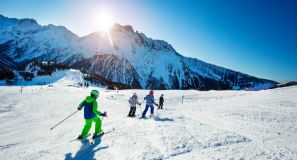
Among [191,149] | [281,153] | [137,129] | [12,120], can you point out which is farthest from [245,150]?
[12,120]

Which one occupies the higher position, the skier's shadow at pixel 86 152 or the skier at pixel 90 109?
the skier at pixel 90 109

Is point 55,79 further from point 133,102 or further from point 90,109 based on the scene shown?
point 90,109

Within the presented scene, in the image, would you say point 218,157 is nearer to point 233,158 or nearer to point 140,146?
point 233,158

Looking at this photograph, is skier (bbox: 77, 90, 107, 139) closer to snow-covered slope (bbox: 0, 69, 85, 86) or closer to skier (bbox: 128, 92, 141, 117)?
skier (bbox: 128, 92, 141, 117)

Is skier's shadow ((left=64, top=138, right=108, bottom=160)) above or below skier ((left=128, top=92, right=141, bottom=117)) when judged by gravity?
below

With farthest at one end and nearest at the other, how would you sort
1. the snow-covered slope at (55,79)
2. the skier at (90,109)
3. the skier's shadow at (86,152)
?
the snow-covered slope at (55,79) < the skier at (90,109) < the skier's shadow at (86,152)

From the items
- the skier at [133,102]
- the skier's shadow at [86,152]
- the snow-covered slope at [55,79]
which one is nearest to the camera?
the skier's shadow at [86,152]

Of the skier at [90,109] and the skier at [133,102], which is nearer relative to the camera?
the skier at [90,109]

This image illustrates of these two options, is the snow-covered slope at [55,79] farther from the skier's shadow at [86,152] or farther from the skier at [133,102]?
the skier's shadow at [86,152]

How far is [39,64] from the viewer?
142 meters

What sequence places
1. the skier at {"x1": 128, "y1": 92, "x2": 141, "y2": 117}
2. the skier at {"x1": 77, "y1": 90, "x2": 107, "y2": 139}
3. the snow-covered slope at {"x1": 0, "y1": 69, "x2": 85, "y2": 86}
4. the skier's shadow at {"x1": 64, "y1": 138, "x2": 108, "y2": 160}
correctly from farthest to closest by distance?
the snow-covered slope at {"x1": 0, "y1": 69, "x2": 85, "y2": 86} → the skier at {"x1": 128, "y1": 92, "x2": 141, "y2": 117} → the skier at {"x1": 77, "y1": 90, "x2": 107, "y2": 139} → the skier's shadow at {"x1": 64, "y1": 138, "x2": 108, "y2": 160}

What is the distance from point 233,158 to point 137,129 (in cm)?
548

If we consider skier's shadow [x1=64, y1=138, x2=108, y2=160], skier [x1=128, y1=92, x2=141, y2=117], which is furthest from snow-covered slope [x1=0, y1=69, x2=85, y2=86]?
skier's shadow [x1=64, y1=138, x2=108, y2=160]

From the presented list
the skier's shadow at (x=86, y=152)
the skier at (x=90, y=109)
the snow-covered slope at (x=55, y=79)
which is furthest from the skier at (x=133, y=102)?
the snow-covered slope at (x=55, y=79)
